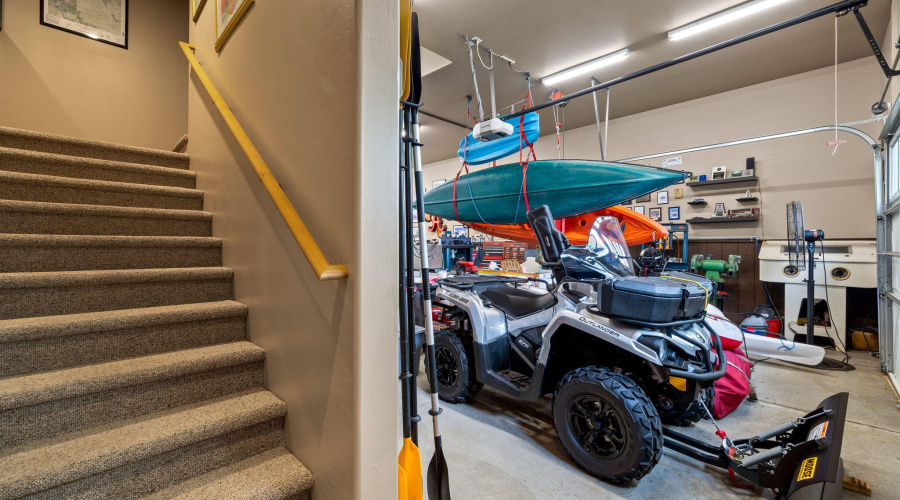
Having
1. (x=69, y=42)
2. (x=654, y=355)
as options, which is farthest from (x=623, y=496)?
(x=69, y=42)

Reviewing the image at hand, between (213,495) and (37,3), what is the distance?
16.4 ft

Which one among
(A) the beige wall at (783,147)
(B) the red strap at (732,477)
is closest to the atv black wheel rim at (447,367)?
(B) the red strap at (732,477)

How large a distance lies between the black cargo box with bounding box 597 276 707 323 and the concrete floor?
2.69 feet

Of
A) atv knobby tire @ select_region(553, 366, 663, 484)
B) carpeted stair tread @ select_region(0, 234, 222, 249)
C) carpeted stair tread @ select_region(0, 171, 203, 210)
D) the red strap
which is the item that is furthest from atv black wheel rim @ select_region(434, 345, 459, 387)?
carpeted stair tread @ select_region(0, 171, 203, 210)

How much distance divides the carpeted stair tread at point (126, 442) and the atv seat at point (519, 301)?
1606mm

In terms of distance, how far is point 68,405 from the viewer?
4.11 ft

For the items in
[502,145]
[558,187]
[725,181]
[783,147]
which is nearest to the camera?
[558,187]

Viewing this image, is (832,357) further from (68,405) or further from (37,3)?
(37,3)

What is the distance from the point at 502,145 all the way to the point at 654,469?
10.3 feet

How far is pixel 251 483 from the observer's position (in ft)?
4.03

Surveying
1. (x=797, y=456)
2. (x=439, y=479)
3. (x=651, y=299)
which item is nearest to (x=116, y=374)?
(x=439, y=479)

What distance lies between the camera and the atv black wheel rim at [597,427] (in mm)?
1708

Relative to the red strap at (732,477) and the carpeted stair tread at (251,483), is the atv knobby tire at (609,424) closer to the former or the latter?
the red strap at (732,477)

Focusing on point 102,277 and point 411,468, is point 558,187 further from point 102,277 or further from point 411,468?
point 102,277
